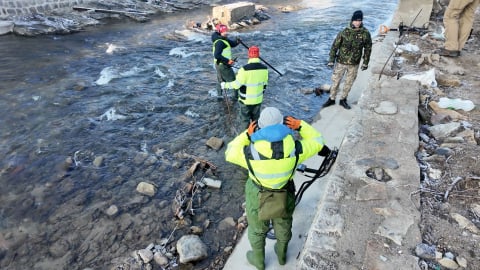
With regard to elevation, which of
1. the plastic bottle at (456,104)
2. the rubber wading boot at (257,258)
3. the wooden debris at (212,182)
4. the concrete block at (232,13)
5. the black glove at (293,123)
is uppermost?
the concrete block at (232,13)

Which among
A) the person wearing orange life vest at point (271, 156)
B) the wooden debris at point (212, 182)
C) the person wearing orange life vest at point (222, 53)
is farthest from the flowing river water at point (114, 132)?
the person wearing orange life vest at point (271, 156)

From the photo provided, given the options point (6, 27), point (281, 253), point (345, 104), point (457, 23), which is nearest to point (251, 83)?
point (345, 104)

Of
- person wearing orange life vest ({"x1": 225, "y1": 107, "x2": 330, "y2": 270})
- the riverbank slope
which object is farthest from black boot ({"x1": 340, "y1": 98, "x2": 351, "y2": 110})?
person wearing orange life vest ({"x1": 225, "y1": 107, "x2": 330, "y2": 270})

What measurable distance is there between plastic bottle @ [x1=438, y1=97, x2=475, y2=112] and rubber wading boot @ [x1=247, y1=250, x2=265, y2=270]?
3781 millimetres

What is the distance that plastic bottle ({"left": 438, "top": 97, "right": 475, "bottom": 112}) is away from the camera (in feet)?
17.2

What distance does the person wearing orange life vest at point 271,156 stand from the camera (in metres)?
3.03

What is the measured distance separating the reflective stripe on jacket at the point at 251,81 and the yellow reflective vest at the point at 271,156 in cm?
266

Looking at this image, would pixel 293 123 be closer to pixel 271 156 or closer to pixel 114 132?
pixel 271 156

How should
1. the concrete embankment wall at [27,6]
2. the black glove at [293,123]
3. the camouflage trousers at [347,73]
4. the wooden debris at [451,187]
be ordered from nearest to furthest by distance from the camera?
1. the black glove at [293,123]
2. the wooden debris at [451,187]
3. the camouflage trousers at [347,73]
4. the concrete embankment wall at [27,6]

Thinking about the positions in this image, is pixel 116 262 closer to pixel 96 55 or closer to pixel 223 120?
pixel 223 120

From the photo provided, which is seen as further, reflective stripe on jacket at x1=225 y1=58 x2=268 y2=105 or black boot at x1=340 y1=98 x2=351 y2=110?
black boot at x1=340 y1=98 x2=351 y2=110

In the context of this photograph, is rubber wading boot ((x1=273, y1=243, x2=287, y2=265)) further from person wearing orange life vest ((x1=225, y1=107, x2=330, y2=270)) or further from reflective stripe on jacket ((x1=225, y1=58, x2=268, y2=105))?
reflective stripe on jacket ((x1=225, y1=58, x2=268, y2=105))

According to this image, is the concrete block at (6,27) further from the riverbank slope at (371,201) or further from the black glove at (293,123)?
the black glove at (293,123)

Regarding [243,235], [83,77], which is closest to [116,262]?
[243,235]
